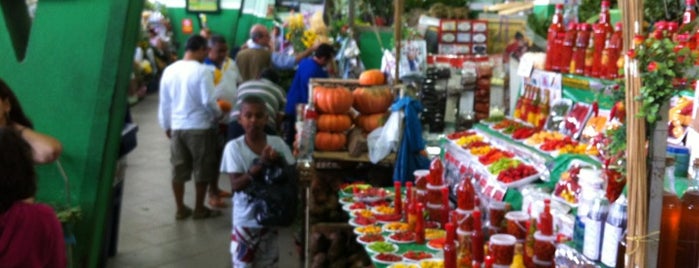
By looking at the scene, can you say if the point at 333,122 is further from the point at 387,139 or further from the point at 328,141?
the point at 387,139

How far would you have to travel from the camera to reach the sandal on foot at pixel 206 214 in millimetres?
7066

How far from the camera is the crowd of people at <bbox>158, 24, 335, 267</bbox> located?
4.50m

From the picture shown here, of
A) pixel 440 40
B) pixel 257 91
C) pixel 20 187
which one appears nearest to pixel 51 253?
pixel 20 187

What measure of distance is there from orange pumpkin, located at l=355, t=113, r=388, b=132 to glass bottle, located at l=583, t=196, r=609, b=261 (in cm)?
367

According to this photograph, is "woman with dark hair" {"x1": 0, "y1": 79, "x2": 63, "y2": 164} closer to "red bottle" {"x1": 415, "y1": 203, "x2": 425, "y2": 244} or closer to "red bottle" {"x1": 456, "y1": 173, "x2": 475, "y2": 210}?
"red bottle" {"x1": 415, "y1": 203, "x2": 425, "y2": 244}

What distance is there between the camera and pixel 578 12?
20.5 feet

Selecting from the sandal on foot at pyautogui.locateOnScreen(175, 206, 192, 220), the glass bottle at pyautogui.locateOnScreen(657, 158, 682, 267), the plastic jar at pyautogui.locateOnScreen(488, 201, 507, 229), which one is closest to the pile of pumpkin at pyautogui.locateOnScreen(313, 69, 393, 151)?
the sandal on foot at pyautogui.locateOnScreen(175, 206, 192, 220)

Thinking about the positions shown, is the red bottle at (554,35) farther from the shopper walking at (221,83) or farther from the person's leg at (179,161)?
the shopper walking at (221,83)

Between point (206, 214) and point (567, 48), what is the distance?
4232 mm

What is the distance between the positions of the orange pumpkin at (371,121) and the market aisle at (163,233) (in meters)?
1.22

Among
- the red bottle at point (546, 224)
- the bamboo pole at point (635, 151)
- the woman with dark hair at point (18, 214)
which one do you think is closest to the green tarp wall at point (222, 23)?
the woman with dark hair at point (18, 214)

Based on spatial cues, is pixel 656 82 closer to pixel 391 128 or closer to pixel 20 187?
pixel 20 187

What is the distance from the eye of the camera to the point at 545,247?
2.86 m

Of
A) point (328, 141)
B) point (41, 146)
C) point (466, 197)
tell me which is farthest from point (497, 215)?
point (328, 141)
